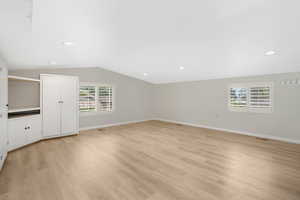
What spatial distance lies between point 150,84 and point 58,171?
18.9ft

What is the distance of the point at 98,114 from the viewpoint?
17.6 feet

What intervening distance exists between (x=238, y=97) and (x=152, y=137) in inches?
127

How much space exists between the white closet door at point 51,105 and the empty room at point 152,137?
24 millimetres

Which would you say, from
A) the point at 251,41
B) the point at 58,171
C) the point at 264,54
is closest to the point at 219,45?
the point at 251,41

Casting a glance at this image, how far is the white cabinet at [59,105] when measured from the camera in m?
3.88

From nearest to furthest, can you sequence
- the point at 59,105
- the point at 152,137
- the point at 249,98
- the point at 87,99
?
1. the point at 59,105
2. the point at 152,137
3. the point at 249,98
4. the point at 87,99

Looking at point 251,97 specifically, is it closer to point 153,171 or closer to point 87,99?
point 153,171

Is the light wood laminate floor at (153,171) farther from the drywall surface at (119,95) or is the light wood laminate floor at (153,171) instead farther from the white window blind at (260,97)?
the drywall surface at (119,95)

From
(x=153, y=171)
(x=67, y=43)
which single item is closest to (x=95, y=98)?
(x=67, y=43)

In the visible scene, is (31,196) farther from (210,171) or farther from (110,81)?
(110,81)

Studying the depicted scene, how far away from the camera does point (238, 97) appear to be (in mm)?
4555

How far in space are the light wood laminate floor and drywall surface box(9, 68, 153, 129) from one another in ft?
6.13

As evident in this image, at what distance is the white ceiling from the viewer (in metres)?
1.58

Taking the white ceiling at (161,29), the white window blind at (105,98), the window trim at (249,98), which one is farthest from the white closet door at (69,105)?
the window trim at (249,98)
